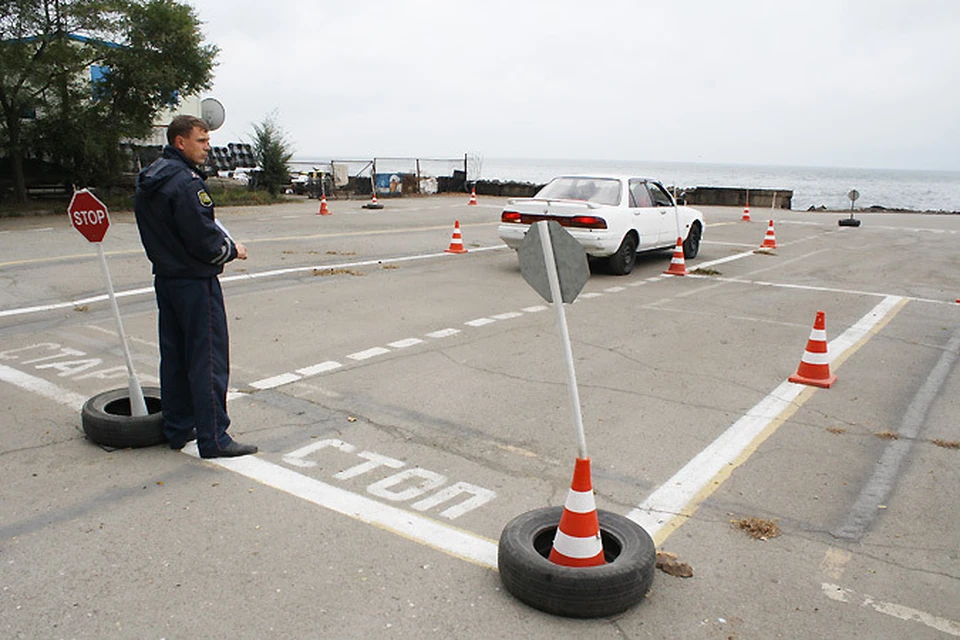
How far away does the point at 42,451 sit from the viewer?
16.6 feet

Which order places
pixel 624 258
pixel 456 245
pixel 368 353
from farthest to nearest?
pixel 456 245 → pixel 624 258 → pixel 368 353

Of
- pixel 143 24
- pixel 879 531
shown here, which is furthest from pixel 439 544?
pixel 143 24

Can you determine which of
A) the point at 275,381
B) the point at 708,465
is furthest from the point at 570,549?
the point at 275,381

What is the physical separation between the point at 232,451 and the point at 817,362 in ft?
16.8

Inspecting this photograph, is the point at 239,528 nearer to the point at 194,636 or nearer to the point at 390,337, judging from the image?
the point at 194,636

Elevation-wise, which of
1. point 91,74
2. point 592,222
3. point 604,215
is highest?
point 91,74

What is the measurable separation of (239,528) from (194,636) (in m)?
0.94

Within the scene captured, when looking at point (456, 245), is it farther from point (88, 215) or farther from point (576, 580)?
point (576, 580)

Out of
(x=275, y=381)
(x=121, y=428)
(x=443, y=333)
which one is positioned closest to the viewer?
(x=121, y=428)

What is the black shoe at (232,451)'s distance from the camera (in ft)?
16.3

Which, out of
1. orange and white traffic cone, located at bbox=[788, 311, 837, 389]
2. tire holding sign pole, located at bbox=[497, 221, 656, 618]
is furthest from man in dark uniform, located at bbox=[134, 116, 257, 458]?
orange and white traffic cone, located at bbox=[788, 311, 837, 389]

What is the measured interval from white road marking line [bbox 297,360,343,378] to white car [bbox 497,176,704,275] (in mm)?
5595

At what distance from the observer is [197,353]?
4840mm

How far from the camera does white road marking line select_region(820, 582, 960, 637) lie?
3.38 m
